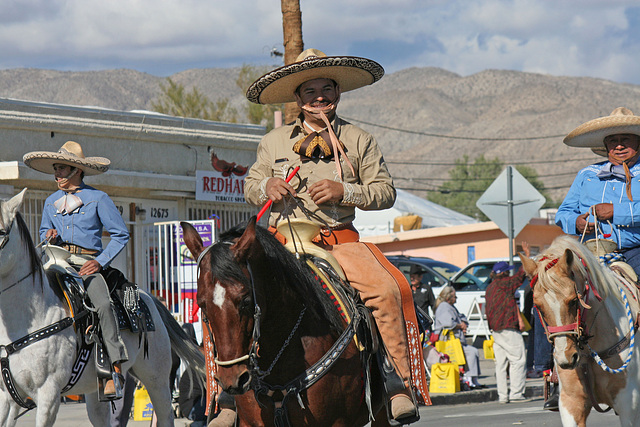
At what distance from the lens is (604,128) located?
7.98m

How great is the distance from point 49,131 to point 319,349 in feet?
44.1

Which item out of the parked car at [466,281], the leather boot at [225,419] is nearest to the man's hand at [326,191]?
the leather boot at [225,419]

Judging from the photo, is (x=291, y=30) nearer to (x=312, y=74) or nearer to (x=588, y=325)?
(x=312, y=74)

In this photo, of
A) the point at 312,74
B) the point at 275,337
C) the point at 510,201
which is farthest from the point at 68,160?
the point at 510,201

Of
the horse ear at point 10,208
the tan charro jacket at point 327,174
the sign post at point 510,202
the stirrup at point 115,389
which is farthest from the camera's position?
the sign post at point 510,202

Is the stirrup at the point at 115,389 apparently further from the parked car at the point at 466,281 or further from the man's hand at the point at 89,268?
the parked car at the point at 466,281

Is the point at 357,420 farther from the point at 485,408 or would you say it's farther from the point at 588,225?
the point at 485,408

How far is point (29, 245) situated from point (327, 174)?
2.93 m

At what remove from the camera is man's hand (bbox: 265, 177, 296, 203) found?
6355 mm

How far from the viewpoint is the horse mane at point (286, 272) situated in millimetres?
5355

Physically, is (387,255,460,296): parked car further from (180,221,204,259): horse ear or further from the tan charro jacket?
(180,221,204,259): horse ear

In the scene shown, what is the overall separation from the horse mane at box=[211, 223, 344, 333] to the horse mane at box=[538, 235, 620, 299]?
5.30 ft

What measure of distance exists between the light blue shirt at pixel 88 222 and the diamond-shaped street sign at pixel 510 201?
8.92m

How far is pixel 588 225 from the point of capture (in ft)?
26.1
